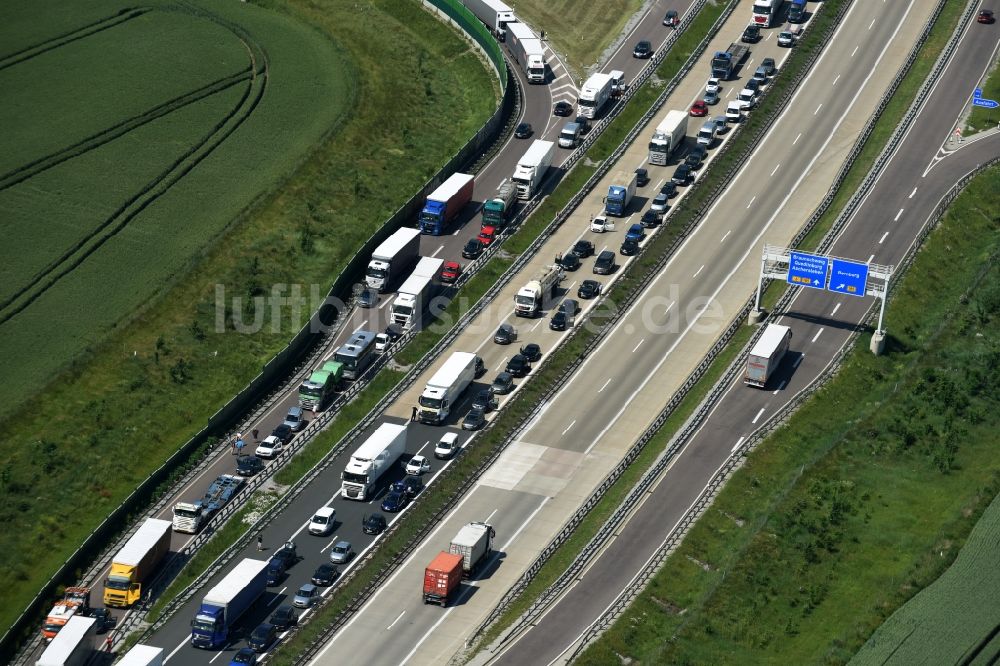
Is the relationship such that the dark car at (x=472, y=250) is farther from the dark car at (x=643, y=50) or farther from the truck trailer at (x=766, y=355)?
the dark car at (x=643, y=50)

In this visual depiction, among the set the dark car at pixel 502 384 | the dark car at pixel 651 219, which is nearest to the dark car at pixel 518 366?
the dark car at pixel 502 384

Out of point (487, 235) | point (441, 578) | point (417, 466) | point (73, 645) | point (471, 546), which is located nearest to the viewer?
point (73, 645)

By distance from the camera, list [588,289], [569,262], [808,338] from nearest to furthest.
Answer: [808,338]
[588,289]
[569,262]

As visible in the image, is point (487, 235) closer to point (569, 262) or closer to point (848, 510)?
point (569, 262)

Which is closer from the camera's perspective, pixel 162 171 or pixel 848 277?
pixel 848 277

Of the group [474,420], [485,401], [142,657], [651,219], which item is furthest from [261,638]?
[651,219]

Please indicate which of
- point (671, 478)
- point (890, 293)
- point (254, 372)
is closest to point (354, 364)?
point (254, 372)

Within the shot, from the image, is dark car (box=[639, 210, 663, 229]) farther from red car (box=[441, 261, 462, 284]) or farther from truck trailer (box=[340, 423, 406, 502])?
truck trailer (box=[340, 423, 406, 502])
